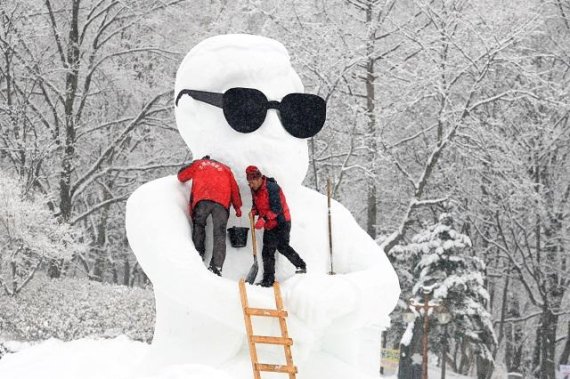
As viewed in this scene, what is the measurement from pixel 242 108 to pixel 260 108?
3.2 inches

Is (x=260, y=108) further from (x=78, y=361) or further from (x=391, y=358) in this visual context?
(x=391, y=358)

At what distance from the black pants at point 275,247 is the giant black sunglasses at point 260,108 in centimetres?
43

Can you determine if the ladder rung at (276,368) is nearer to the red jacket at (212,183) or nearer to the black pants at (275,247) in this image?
the black pants at (275,247)

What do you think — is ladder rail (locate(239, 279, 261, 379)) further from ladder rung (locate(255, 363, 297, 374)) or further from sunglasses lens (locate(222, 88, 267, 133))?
sunglasses lens (locate(222, 88, 267, 133))

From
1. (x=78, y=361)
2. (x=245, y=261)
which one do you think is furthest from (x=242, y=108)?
(x=78, y=361)

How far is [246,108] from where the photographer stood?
122 inches

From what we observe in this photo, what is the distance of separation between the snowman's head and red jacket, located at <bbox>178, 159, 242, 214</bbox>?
128 millimetres

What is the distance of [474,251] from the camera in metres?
16.6

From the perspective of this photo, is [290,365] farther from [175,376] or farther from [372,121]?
[372,121]

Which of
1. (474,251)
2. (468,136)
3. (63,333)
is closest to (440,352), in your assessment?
(474,251)

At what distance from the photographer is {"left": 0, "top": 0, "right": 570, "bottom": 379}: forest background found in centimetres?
1267

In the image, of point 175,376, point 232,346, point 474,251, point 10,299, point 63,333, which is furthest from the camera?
point 474,251

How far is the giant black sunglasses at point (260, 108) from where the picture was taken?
122 inches

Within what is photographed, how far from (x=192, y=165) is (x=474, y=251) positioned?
47.0ft
